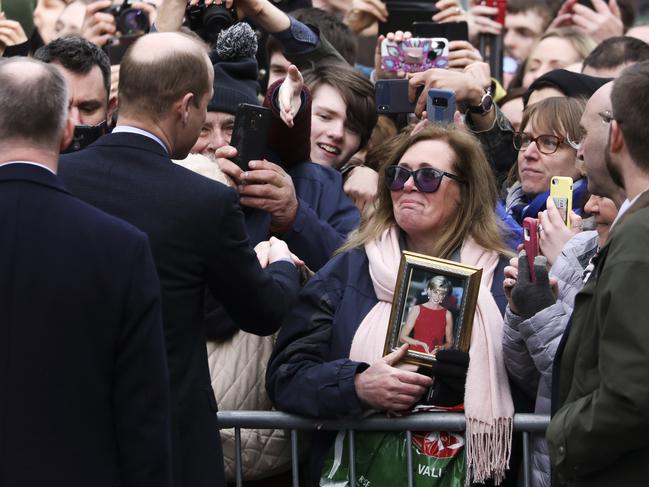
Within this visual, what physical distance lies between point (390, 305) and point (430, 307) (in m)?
0.25

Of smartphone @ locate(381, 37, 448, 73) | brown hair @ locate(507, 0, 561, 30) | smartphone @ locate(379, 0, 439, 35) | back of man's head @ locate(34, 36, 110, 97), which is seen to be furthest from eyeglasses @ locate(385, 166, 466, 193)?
brown hair @ locate(507, 0, 561, 30)

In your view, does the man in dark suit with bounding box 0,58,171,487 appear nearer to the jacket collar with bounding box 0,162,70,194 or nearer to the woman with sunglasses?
the jacket collar with bounding box 0,162,70,194

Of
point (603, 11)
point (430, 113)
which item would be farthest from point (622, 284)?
point (603, 11)

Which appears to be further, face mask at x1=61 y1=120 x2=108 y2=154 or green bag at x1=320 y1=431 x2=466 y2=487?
face mask at x1=61 y1=120 x2=108 y2=154

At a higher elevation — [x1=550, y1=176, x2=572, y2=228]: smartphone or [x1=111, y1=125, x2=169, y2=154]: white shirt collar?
[x1=111, y1=125, x2=169, y2=154]: white shirt collar

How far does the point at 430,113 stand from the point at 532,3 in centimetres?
375

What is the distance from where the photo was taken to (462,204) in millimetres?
4957

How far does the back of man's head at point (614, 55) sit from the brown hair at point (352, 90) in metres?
1.13

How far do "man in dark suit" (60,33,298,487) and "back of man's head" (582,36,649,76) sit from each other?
2781 millimetres

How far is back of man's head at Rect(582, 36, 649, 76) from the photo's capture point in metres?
6.27

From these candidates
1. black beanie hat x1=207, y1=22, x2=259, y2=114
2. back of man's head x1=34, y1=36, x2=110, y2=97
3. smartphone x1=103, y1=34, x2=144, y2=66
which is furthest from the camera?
smartphone x1=103, y1=34, x2=144, y2=66

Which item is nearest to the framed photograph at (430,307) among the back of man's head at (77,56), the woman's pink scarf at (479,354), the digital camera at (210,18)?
the woman's pink scarf at (479,354)

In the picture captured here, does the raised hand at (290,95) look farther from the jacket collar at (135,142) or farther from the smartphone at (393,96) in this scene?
the jacket collar at (135,142)

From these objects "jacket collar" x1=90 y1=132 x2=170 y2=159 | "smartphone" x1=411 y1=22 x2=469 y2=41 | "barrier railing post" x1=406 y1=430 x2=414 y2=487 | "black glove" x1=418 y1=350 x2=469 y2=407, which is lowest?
"barrier railing post" x1=406 y1=430 x2=414 y2=487
